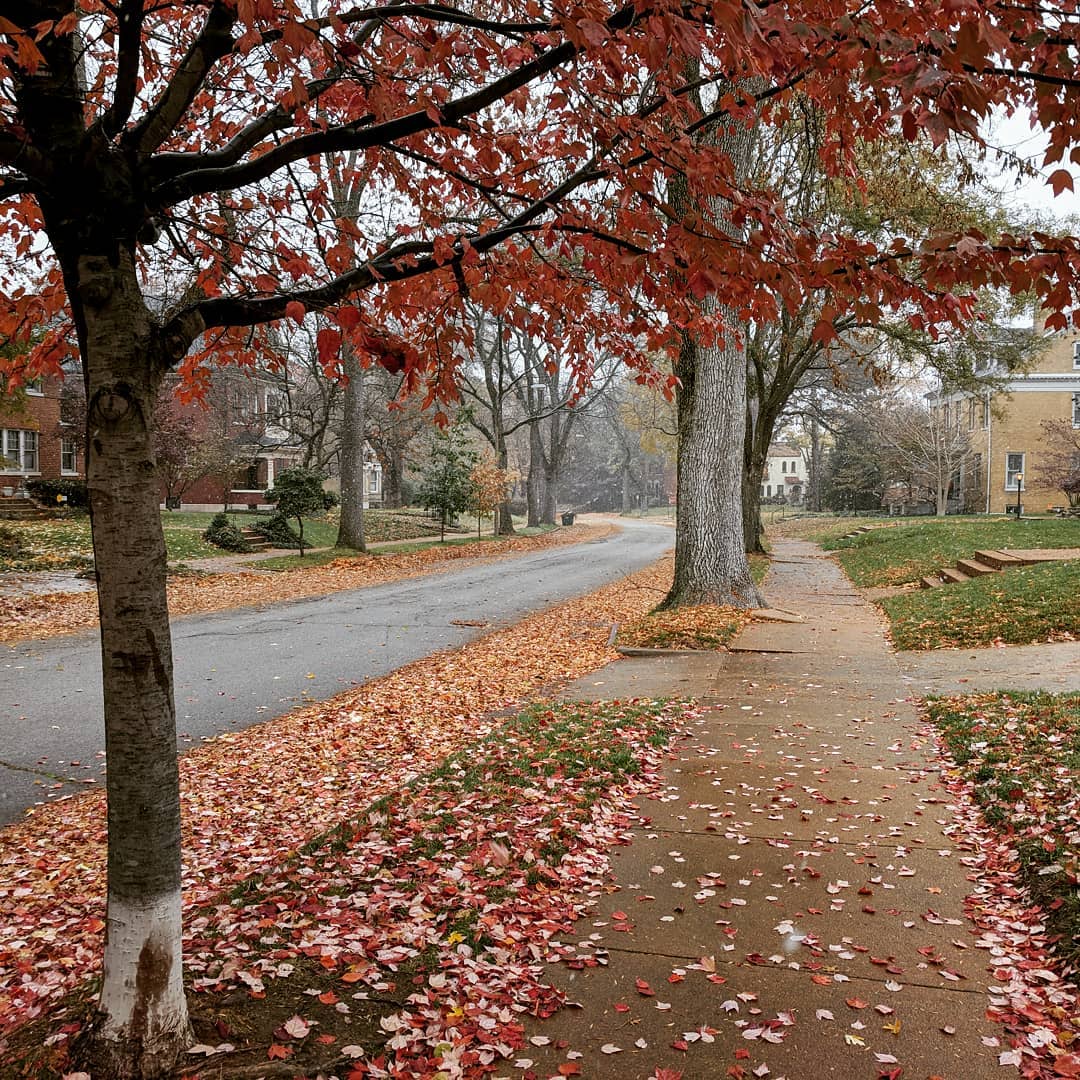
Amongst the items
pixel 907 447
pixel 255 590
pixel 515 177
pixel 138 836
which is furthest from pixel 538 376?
pixel 138 836

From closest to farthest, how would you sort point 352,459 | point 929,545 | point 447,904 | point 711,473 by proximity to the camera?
1. point 447,904
2. point 711,473
3. point 929,545
4. point 352,459

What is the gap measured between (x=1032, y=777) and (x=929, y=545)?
56.2 feet

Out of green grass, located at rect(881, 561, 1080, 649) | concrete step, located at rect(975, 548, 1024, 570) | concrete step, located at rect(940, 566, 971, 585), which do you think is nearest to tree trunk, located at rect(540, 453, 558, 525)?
concrete step, located at rect(940, 566, 971, 585)

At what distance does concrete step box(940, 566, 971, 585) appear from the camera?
580 inches

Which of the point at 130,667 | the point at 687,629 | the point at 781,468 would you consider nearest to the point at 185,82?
the point at 130,667

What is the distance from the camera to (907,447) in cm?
3866

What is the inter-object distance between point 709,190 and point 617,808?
3.45 meters

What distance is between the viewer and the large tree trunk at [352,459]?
21.7 m

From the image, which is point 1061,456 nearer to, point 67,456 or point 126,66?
point 126,66

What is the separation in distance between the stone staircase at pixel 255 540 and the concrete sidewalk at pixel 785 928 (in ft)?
63.0

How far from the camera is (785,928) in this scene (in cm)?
357

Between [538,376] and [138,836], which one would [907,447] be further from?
[138,836]

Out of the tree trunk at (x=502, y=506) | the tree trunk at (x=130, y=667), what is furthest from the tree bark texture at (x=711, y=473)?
the tree trunk at (x=502, y=506)

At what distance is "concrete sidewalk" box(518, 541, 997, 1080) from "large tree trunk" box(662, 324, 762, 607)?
5233mm
